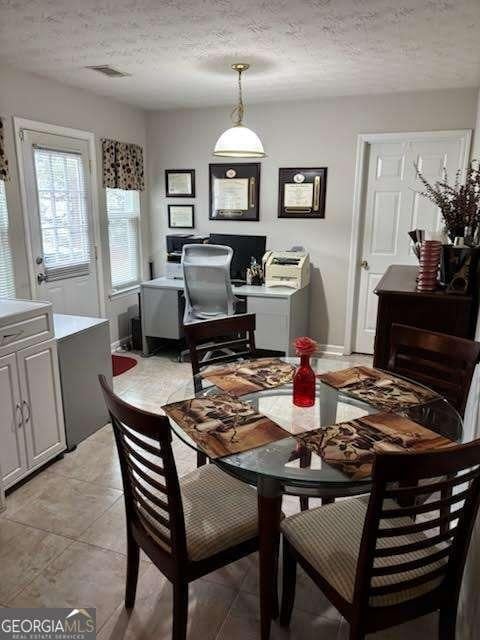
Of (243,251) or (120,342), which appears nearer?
Result: (243,251)

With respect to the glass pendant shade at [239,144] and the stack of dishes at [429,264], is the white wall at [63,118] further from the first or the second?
the stack of dishes at [429,264]

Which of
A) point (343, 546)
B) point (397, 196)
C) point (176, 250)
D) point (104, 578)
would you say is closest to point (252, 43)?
point (397, 196)

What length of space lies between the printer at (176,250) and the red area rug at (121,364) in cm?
94

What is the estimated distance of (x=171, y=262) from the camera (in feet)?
15.3

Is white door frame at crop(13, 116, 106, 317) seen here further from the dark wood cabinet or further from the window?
the dark wood cabinet

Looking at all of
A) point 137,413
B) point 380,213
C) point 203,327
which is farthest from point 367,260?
point 137,413

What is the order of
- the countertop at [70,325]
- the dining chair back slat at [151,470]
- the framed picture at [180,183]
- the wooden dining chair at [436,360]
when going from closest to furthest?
the dining chair back slat at [151,470], the wooden dining chair at [436,360], the countertop at [70,325], the framed picture at [180,183]

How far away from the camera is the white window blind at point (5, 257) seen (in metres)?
3.25

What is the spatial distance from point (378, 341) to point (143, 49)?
7.29ft

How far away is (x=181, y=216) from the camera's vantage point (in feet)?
16.1

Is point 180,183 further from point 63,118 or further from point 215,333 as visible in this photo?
point 215,333

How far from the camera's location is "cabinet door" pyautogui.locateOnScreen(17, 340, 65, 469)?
2.41 metres

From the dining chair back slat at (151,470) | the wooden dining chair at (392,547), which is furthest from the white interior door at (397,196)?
the dining chair back slat at (151,470)

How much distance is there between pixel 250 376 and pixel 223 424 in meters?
0.46
